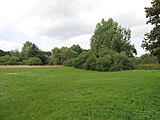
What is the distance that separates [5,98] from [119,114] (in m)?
8.09

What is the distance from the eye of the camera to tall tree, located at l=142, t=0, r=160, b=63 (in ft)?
98.3

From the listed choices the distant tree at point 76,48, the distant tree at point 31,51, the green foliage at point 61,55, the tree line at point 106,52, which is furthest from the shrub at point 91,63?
the distant tree at point 76,48

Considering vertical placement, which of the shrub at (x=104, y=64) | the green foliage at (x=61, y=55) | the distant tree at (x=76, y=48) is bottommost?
the shrub at (x=104, y=64)

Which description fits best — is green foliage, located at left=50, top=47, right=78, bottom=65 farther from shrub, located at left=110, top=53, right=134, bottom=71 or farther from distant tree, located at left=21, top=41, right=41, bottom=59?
shrub, located at left=110, top=53, right=134, bottom=71

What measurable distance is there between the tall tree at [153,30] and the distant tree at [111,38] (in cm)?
6153

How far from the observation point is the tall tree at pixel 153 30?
30.0 metres

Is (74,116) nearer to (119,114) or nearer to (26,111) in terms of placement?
(119,114)

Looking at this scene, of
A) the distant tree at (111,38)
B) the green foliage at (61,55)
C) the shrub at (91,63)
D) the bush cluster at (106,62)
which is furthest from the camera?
the green foliage at (61,55)

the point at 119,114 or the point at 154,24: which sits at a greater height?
the point at 154,24

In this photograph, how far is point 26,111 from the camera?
15.0 m

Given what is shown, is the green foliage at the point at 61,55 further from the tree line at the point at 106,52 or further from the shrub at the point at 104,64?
the shrub at the point at 104,64

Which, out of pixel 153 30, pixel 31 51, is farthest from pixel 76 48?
pixel 153 30

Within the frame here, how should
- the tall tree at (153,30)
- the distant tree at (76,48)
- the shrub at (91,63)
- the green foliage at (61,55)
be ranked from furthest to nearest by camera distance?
the distant tree at (76,48)
the green foliage at (61,55)
the shrub at (91,63)
the tall tree at (153,30)

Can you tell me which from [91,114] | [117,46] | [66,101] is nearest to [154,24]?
[66,101]
